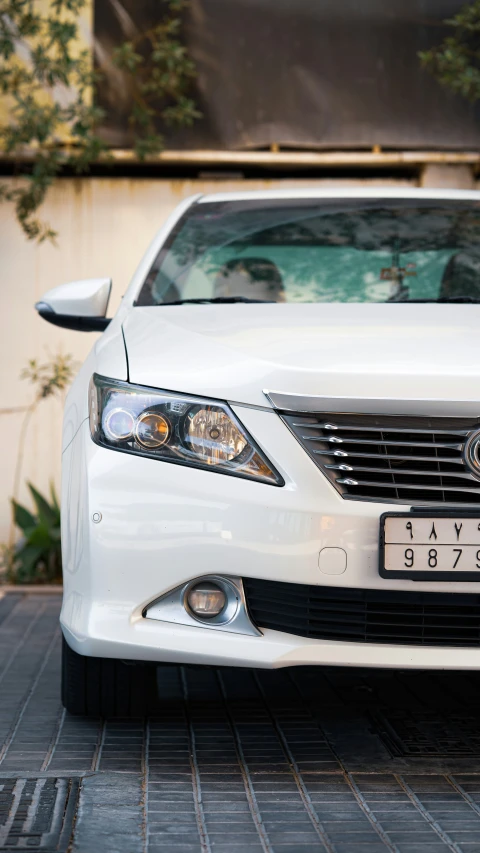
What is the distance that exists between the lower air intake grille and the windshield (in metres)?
1.50

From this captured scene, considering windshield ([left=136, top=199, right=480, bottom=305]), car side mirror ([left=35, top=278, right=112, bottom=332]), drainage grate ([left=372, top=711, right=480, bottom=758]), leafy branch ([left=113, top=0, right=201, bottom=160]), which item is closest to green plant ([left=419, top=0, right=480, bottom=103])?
leafy branch ([left=113, top=0, right=201, bottom=160])

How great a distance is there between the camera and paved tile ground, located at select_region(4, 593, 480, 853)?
8.96 feet

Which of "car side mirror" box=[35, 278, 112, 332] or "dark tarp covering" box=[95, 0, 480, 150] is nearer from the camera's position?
"car side mirror" box=[35, 278, 112, 332]

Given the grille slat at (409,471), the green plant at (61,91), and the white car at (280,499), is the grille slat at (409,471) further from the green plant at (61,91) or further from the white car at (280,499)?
the green plant at (61,91)

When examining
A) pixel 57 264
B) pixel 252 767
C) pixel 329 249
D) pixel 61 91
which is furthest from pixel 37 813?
pixel 61 91

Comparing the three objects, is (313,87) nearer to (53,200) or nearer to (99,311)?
(53,200)

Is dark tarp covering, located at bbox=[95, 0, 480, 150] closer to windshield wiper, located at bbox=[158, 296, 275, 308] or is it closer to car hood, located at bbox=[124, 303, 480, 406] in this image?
windshield wiper, located at bbox=[158, 296, 275, 308]

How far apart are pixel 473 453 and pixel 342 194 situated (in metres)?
2.02

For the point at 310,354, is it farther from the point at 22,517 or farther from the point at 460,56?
the point at 460,56

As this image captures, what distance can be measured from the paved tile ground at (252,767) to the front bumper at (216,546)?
0.60ft

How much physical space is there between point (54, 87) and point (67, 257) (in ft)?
3.83

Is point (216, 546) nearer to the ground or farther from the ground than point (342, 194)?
nearer to the ground

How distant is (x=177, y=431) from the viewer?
3.08 metres

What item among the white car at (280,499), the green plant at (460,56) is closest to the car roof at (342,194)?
the white car at (280,499)
